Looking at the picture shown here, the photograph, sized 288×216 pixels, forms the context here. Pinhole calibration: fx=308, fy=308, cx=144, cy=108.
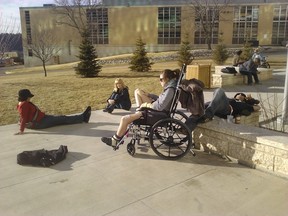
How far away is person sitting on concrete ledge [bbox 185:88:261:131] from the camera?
14.8 feet

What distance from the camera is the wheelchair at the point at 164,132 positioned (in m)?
4.29

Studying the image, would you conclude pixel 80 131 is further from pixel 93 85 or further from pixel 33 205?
pixel 93 85

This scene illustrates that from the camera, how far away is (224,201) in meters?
3.29

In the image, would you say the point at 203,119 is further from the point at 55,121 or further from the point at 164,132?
the point at 55,121

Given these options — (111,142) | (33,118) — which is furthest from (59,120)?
(111,142)

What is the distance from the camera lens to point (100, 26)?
4747 centimetres

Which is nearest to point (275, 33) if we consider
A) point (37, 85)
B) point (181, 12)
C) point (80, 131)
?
point (181, 12)

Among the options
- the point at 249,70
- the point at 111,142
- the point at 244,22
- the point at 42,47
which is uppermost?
the point at 244,22

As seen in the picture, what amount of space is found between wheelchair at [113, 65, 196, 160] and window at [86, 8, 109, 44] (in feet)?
144

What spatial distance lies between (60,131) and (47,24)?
4792 centimetres

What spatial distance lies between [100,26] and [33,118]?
4384 centimetres

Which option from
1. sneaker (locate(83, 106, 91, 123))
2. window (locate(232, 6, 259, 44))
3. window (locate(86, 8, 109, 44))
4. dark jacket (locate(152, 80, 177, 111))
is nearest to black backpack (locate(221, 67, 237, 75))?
sneaker (locate(83, 106, 91, 123))

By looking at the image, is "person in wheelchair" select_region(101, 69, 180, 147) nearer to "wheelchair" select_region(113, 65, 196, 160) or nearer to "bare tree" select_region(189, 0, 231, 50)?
"wheelchair" select_region(113, 65, 196, 160)

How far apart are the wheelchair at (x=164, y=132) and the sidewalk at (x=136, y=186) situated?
149 millimetres
